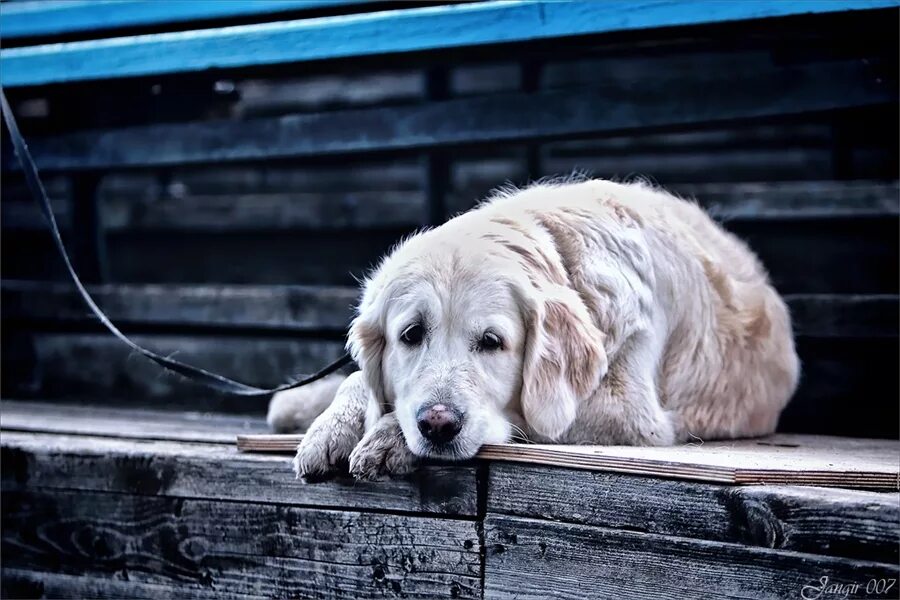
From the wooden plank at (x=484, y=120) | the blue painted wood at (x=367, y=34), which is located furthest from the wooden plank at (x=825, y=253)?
the blue painted wood at (x=367, y=34)

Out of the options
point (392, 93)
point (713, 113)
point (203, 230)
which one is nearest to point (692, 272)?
point (713, 113)

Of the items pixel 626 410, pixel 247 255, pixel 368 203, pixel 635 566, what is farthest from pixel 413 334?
pixel 247 255

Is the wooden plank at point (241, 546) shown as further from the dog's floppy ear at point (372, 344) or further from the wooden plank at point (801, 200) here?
the wooden plank at point (801, 200)

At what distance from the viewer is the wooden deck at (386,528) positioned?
2.31 m

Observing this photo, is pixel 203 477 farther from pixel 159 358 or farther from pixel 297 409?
pixel 297 409

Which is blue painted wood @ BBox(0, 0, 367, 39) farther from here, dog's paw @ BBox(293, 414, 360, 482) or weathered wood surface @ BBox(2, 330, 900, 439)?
dog's paw @ BBox(293, 414, 360, 482)

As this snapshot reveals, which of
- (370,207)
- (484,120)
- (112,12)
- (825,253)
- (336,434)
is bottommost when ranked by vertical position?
(336,434)

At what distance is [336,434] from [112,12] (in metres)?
2.64

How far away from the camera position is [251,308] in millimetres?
4621

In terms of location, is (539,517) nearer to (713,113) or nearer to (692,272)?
(692,272)

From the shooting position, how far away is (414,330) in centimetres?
279

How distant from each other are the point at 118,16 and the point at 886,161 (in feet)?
16.4

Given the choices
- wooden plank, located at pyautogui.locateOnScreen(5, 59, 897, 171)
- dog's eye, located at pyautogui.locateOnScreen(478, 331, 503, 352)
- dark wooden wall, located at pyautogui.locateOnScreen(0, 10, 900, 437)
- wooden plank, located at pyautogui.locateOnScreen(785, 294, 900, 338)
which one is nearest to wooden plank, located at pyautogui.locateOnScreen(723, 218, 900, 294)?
dark wooden wall, located at pyautogui.locateOnScreen(0, 10, 900, 437)

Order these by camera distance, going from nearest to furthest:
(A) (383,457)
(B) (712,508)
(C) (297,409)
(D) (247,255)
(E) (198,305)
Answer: (B) (712,508) < (A) (383,457) < (C) (297,409) < (E) (198,305) < (D) (247,255)
